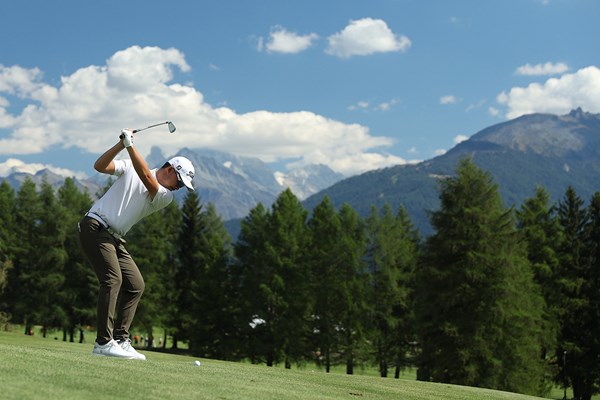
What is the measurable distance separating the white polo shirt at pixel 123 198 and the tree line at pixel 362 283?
2953 centimetres

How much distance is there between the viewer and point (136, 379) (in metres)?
8.36

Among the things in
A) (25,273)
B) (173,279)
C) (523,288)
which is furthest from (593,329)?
(25,273)

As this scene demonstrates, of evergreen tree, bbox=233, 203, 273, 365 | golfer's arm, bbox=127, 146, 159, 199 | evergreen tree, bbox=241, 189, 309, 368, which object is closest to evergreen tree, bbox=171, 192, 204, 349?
→ evergreen tree, bbox=233, 203, 273, 365

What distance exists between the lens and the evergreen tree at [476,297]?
36.5 metres

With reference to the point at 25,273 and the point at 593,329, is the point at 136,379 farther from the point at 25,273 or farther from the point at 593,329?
the point at 25,273

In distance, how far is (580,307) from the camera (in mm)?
45969

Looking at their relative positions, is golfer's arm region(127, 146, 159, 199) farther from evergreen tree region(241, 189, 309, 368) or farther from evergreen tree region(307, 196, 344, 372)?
evergreen tree region(307, 196, 344, 372)

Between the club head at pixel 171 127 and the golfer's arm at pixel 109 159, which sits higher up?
the club head at pixel 171 127

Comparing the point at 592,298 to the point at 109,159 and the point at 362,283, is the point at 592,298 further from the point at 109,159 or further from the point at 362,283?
the point at 109,159

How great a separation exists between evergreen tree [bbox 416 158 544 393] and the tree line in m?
0.08

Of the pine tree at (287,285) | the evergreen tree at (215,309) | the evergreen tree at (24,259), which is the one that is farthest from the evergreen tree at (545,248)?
the evergreen tree at (24,259)

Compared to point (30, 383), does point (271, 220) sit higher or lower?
higher

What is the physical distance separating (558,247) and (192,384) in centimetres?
4607

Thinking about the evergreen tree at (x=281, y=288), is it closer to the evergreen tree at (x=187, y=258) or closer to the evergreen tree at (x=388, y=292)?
the evergreen tree at (x=388, y=292)
